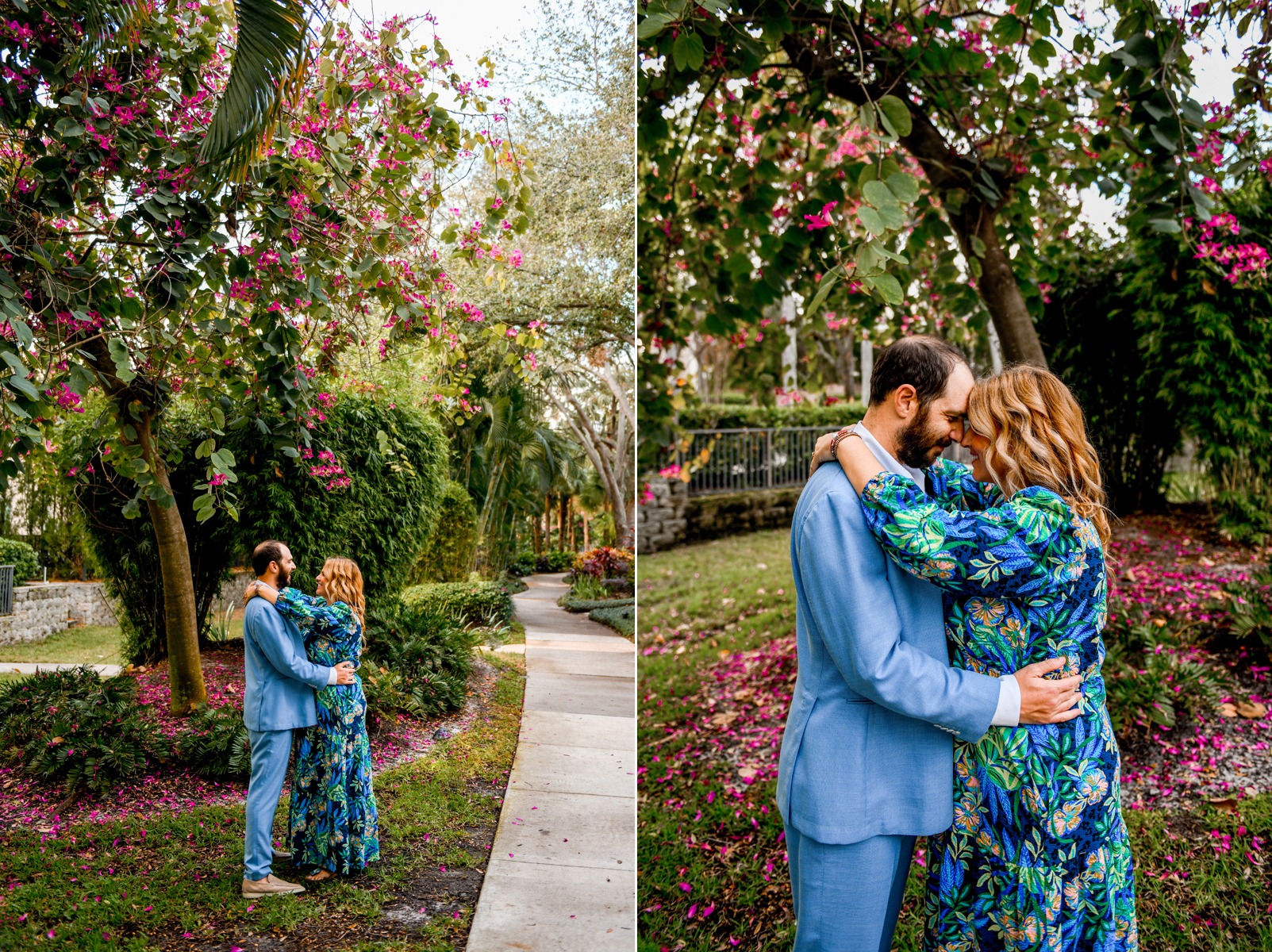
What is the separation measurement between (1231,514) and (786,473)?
17.6 feet

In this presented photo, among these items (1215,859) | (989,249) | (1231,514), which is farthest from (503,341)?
(1231,514)

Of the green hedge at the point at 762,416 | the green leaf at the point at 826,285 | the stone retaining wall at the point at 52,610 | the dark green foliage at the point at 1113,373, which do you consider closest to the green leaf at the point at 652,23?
the green leaf at the point at 826,285

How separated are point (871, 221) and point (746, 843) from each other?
7.99ft

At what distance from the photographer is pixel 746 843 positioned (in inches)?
118

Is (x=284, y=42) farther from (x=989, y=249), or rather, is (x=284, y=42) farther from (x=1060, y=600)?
(x=989, y=249)

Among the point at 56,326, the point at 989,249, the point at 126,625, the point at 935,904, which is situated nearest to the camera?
the point at 935,904

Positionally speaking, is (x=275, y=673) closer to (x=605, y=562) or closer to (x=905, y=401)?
(x=605, y=562)

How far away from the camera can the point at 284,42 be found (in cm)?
187

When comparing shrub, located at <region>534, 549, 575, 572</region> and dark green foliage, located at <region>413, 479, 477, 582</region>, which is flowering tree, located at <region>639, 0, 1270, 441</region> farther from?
dark green foliage, located at <region>413, 479, 477, 582</region>

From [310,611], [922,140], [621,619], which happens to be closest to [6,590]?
[310,611]

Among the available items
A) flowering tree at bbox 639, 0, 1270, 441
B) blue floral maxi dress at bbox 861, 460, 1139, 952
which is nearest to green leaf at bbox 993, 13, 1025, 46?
flowering tree at bbox 639, 0, 1270, 441

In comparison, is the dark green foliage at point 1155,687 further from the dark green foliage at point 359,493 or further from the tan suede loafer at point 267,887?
the tan suede loafer at point 267,887

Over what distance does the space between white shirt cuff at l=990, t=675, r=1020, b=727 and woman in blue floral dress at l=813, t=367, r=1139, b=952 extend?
48mm

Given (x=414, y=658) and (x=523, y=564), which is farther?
(x=523, y=564)
